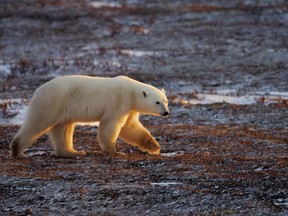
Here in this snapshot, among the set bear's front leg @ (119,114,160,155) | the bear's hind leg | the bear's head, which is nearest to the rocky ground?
bear's front leg @ (119,114,160,155)

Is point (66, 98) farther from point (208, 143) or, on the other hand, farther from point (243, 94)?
point (243, 94)

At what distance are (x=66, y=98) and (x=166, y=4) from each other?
3164 cm

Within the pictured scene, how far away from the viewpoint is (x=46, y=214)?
24.5ft

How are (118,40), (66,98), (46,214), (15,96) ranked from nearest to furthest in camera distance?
1. (46,214)
2. (66,98)
3. (15,96)
4. (118,40)

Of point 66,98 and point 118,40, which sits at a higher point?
point 66,98

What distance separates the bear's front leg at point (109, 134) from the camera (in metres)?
10.5

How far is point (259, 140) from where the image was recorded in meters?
12.3

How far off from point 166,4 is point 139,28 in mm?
8704

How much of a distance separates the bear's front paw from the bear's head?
48 centimetres

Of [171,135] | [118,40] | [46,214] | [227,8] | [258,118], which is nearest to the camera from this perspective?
[46,214]

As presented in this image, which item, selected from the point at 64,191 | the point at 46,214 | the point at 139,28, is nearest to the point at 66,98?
the point at 64,191

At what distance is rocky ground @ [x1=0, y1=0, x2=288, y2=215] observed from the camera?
790 cm

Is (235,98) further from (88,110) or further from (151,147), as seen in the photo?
(88,110)

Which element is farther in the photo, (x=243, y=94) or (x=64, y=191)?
(x=243, y=94)
